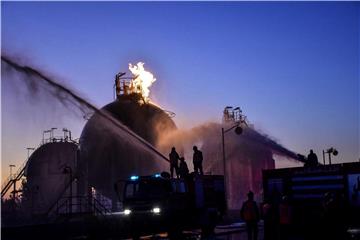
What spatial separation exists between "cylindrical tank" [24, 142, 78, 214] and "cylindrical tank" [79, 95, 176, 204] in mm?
7708

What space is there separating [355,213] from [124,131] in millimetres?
26451

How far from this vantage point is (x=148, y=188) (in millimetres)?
Result: 17938

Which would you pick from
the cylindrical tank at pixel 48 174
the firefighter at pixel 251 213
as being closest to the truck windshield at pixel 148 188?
the firefighter at pixel 251 213

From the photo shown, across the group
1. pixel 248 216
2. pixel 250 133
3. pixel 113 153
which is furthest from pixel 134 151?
pixel 248 216

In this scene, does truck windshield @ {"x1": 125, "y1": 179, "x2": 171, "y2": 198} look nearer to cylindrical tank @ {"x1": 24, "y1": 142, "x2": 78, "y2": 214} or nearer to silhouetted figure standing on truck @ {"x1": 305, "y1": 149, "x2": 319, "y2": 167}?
silhouetted figure standing on truck @ {"x1": 305, "y1": 149, "x2": 319, "y2": 167}

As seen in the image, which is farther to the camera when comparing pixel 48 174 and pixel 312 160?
pixel 48 174

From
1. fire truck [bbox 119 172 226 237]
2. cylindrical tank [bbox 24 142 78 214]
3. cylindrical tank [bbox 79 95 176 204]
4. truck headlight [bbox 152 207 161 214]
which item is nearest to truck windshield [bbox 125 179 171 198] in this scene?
fire truck [bbox 119 172 226 237]

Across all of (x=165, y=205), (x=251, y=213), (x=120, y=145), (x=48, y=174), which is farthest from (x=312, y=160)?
(x=48, y=174)

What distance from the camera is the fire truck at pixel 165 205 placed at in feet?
55.2

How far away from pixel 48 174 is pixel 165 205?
114ft

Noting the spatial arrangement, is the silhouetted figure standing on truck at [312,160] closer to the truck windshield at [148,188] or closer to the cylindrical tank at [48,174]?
the truck windshield at [148,188]

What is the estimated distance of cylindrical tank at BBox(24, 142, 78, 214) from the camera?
161 feet

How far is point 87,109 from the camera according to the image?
22.1m

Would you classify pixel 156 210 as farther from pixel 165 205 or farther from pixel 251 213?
pixel 251 213
